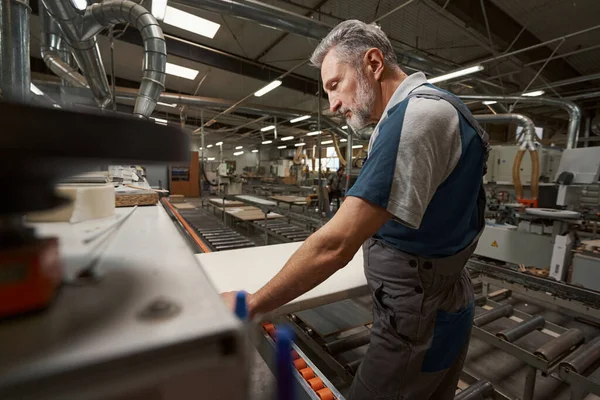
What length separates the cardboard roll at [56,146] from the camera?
185 millimetres

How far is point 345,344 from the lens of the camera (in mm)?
1736

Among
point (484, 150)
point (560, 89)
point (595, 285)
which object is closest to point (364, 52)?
point (484, 150)

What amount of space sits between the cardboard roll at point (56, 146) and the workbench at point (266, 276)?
69 centimetres

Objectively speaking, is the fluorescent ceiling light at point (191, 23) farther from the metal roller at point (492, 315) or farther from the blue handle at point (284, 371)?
the metal roller at point (492, 315)

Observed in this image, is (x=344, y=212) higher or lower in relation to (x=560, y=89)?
lower

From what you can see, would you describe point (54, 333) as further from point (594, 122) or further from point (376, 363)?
point (594, 122)

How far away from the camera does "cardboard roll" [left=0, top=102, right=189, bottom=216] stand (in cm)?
19

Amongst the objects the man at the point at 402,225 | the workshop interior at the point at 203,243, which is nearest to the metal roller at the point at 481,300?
the workshop interior at the point at 203,243

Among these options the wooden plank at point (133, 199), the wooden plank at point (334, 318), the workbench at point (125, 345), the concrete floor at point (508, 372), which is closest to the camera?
the workbench at point (125, 345)

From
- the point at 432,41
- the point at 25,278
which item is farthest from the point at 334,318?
the point at 432,41

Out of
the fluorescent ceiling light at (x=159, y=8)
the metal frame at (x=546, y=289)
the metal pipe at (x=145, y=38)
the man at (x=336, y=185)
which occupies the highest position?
the fluorescent ceiling light at (x=159, y=8)

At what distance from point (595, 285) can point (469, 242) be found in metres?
2.75

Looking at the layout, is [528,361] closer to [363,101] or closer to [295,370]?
[295,370]

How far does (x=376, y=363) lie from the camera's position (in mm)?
820
